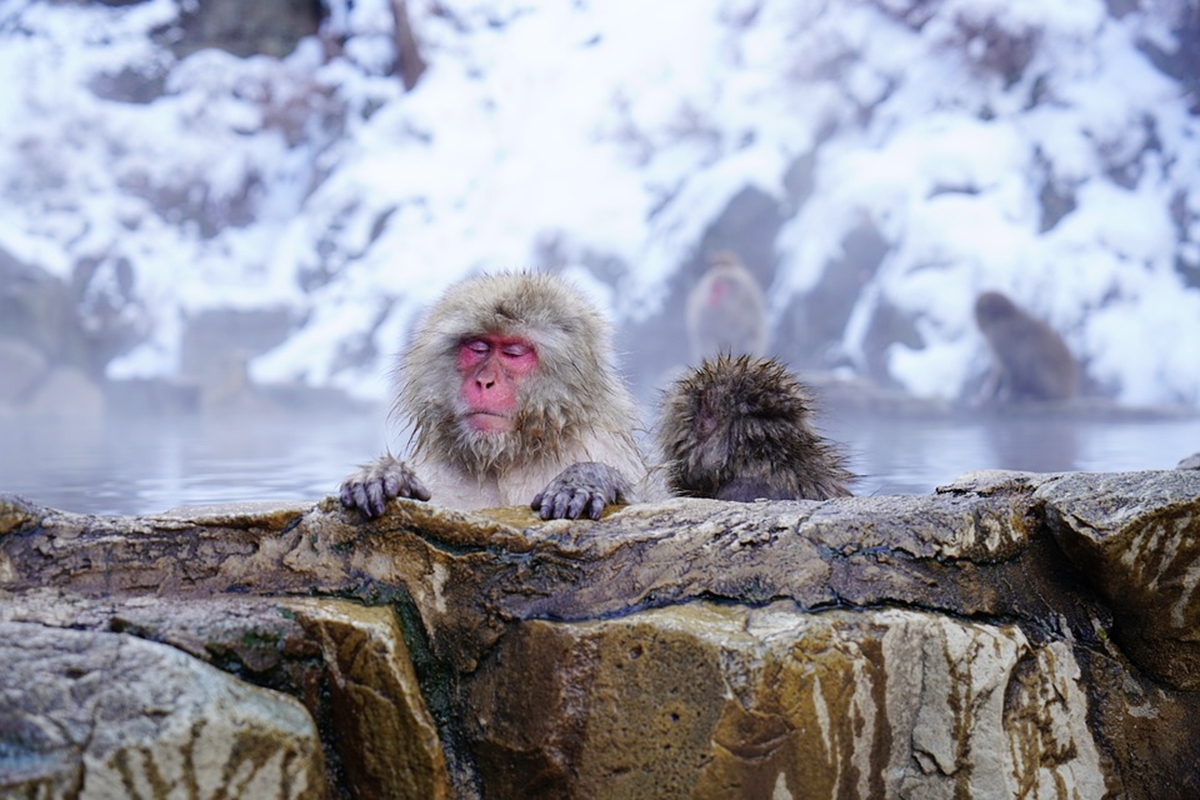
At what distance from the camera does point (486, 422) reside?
8.02ft

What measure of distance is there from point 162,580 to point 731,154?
26.6 feet

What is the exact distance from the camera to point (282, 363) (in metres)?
9.09

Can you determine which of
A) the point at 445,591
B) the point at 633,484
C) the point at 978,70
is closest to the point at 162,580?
the point at 445,591

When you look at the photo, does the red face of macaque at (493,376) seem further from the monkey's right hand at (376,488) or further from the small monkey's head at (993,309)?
the small monkey's head at (993,309)

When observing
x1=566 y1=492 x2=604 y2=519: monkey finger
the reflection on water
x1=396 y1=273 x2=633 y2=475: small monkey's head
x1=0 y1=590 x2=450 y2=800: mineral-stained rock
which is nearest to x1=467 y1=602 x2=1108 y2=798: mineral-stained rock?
x1=0 y1=590 x2=450 y2=800: mineral-stained rock

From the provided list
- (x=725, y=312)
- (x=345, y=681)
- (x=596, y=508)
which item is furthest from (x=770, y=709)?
(x=725, y=312)

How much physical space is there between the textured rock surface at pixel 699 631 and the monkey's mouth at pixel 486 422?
54cm

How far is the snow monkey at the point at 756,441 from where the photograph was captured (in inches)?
100

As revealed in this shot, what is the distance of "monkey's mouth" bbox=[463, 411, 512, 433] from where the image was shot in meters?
2.45

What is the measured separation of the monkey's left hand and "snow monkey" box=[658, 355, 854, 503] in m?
0.44

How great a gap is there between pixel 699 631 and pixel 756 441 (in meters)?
0.98

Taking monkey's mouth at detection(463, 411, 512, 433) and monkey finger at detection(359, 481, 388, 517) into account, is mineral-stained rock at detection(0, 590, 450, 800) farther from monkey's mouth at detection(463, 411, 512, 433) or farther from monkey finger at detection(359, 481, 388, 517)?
monkey's mouth at detection(463, 411, 512, 433)

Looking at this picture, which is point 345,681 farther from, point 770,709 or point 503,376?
point 503,376

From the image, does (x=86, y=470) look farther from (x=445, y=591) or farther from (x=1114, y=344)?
(x=1114, y=344)
